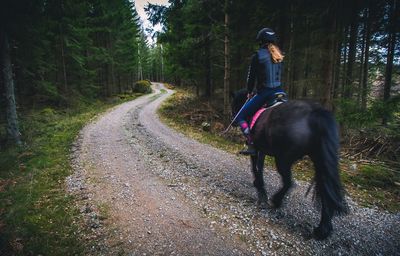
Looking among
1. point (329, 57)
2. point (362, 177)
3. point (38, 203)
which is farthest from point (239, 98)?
point (329, 57)

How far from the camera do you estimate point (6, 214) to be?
13.7 ft

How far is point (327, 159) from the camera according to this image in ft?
10.8

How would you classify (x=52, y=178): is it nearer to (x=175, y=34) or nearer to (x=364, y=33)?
(x=175, y=34)

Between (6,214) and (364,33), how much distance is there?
19842 mm

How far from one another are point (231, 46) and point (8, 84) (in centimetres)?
1194

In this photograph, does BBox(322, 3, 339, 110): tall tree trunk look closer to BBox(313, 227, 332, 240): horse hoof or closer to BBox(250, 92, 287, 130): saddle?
BBox(250, 92, 287, 130): saddle

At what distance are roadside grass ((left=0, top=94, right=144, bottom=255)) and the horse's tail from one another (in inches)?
155

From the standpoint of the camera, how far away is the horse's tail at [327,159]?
3.29 metres

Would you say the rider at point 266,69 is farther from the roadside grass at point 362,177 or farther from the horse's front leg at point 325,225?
the roadside grass at point 362,177

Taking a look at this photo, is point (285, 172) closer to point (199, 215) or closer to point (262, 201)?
point (262, 201)

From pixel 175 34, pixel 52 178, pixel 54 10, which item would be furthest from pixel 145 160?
pixel 175 34

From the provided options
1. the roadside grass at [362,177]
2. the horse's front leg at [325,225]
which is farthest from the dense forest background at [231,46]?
the horse's front leg at [325,225]

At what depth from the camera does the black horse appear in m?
3.30

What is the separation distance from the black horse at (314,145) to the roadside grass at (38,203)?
3699mm
